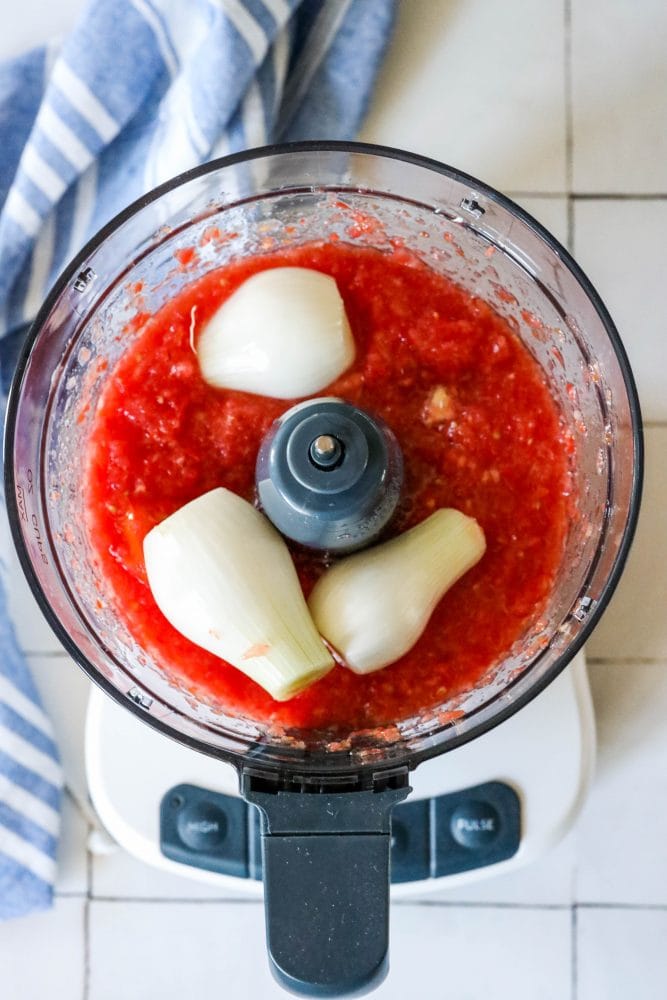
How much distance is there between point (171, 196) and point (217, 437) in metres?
0.14

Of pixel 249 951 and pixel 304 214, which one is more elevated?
pixel 304 214

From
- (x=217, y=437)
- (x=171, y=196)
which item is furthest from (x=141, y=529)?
(x=171, y=196)

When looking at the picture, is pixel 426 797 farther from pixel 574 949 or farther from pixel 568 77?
pixel 568 77

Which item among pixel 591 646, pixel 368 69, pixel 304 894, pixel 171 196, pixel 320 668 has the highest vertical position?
pixel 368 69

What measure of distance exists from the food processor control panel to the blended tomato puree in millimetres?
153

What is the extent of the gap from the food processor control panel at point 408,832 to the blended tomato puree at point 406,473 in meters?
0.15

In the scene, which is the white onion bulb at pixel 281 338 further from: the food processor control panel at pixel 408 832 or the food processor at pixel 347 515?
the food processor control panel at pixel 408 832

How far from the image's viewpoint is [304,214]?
25.7 inches

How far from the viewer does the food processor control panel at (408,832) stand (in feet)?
2.39

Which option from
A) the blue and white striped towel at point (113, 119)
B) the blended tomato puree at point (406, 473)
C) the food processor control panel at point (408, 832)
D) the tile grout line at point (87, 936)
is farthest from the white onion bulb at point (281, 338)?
the tile grout line at point (87, 936)

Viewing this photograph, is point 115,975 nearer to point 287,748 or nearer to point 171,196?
point 287,748

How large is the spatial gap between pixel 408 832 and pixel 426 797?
0.09 feet

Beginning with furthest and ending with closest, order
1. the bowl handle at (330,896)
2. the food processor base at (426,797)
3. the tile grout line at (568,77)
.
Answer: the tile grout line at (568,77), the food processor base at (426,797), the bowl handle at (330,896)

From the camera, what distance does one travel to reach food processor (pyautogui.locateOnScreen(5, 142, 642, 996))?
523mm
